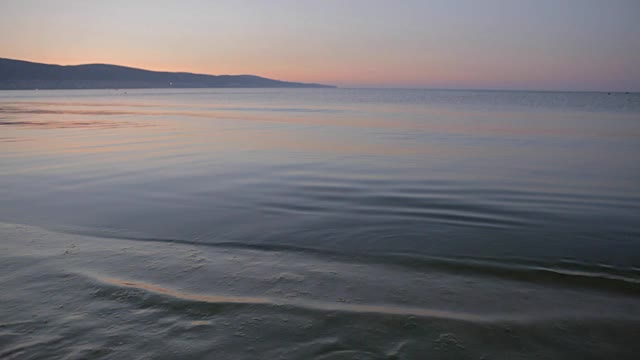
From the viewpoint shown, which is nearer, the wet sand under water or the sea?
the wet sand under water

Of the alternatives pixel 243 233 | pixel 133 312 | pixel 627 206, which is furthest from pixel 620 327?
pixel 627 206

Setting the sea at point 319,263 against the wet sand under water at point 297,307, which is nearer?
the wet sand under water at point 297,307

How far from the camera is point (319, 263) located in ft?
23.3

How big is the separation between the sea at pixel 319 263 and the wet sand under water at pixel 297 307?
3 centimetres

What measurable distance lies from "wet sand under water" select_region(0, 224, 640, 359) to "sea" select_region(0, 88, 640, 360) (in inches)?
1.0

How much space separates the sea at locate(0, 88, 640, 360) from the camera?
4676 mm

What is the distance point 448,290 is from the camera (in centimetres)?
606

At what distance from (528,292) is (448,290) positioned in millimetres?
1107

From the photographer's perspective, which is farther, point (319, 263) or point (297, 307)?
point (319, 263)

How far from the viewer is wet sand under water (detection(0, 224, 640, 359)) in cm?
451

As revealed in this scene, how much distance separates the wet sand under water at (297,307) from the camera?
14.8 ft

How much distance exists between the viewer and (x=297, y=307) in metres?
5.40

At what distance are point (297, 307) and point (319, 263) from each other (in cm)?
173

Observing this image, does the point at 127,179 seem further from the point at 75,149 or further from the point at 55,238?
the point at 75,149
